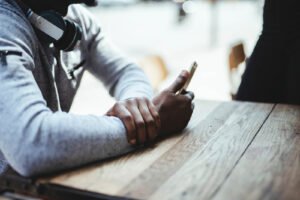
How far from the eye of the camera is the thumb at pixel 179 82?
135 centimetres

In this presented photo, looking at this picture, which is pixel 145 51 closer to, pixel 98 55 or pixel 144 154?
pixel 98 55

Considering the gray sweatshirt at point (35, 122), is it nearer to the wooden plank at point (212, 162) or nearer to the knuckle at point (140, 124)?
the knuckle at point (140, 124)

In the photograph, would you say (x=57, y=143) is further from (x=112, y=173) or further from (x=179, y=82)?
(x=179, y=82)

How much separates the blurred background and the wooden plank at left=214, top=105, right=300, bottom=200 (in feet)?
2.58

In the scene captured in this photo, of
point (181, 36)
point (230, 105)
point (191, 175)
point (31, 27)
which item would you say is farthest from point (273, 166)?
point (181, 36)

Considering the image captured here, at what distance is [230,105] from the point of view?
1676mm

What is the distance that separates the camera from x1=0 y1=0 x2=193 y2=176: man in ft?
3.32

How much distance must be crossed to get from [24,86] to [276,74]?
1204mm

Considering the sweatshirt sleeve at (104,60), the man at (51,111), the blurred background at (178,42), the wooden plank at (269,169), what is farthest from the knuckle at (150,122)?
the blurred background at (178,42)

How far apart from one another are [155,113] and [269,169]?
374mm

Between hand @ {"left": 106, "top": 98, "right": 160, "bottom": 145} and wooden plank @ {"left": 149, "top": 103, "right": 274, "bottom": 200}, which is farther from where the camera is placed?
hand @ {"left": 106, "top": 98, "right": 160, "bottom": 145}

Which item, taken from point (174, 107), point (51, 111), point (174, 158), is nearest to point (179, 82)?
point (174, 107)

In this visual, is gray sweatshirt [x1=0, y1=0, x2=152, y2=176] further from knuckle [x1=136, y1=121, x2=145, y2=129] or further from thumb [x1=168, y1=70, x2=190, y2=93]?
thumb [x1=168, y1=70, x2=190, y2=93]

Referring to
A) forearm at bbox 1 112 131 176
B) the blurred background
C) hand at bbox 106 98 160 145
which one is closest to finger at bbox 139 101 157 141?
hand at bbox 106 98 160 145
